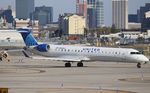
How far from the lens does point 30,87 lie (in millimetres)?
54906

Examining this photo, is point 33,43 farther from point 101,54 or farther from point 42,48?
point 101,54

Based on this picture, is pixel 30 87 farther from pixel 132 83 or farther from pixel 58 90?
pixel 132 83

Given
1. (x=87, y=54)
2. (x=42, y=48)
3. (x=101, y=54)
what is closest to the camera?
(x=101, y=54)

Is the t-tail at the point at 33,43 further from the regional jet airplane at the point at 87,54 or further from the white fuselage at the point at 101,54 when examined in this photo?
the white fuselage at the point at 101,54

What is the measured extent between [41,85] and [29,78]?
9.26 m

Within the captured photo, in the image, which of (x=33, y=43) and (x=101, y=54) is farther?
(x=33, y=43)

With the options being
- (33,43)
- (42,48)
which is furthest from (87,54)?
(33,43)

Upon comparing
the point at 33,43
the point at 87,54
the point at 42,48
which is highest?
the point at 33,43

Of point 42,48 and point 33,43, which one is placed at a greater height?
point 33,43

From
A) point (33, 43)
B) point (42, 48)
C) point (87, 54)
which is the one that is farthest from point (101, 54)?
point (33, 43)

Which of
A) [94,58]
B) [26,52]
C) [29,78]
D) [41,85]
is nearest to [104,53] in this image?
[94,58]

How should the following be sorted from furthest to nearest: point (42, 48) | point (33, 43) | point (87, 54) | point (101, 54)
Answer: point (33, 43) → point (42, 48) → point (87, 54) → point (101, 54)

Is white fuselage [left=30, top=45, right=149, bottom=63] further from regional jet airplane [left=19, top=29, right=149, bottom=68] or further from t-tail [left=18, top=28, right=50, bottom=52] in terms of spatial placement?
t-tail [left=18, top=28, right=50, bottom=52]

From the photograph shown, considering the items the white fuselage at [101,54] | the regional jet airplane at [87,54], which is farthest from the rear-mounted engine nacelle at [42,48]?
the white fuselage at [101,54]
